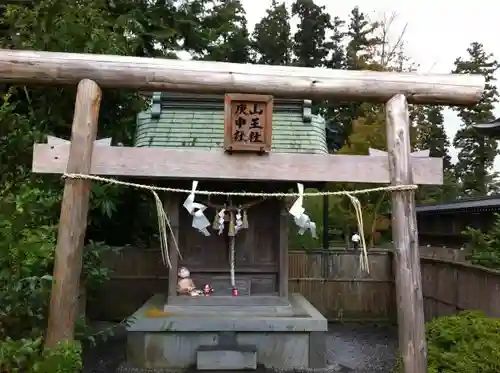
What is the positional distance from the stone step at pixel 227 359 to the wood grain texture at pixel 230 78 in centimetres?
367

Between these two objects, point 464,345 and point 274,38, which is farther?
point 274,38

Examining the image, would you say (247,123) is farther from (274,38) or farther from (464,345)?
(274,38)

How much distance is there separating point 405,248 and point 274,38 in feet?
75.6

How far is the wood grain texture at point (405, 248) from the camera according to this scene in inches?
184

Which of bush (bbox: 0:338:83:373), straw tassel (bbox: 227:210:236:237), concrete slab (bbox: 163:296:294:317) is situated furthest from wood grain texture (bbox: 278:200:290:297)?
bush (bbox: 0:338:83:373)

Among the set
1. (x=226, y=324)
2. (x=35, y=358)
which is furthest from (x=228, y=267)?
(x=35, y=358)

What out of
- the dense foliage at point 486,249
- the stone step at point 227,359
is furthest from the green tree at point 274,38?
the stone step at point 227,359

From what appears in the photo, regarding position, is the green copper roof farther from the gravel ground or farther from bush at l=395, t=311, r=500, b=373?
bush at l=395, t=311, r=500, b=373

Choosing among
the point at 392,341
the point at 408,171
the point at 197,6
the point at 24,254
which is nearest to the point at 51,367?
the point at 24,254

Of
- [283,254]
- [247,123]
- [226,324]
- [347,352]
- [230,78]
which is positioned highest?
[230,78]

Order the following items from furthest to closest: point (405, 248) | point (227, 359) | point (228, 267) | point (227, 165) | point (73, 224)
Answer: point (228, 267)
point (227, 359)
point (227, 165)
point (405, 248)
point (73, 224)

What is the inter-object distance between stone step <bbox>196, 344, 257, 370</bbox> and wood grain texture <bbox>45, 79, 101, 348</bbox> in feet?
9.13

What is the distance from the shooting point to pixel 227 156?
193 inches

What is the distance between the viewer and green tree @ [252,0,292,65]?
26.3 meters
